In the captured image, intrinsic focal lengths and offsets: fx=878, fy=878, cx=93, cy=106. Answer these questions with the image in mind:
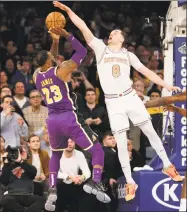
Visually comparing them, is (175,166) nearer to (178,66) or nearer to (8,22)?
(178,66)

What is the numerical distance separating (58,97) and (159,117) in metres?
4.05

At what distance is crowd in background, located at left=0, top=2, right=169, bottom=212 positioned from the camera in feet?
53.2

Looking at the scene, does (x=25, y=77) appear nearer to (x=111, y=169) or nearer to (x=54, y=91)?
(x=111, y=169)

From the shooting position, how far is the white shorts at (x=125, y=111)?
1330cm

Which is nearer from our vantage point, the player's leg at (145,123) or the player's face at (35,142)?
the player's leg at (145,123)

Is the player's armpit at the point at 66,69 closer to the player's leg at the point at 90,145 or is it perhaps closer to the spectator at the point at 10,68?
the player's leg at the point at 90,145

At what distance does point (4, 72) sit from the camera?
1912 centimetres

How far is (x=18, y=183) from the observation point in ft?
49.8

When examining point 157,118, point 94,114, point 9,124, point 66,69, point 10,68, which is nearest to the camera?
point 66,69

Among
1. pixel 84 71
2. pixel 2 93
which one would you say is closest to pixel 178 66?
pixel 2 93

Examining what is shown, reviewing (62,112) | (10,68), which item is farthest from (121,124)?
(10,68)

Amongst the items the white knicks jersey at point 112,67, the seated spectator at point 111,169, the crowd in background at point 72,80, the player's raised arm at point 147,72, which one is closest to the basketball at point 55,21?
the white knicks jersey at point 112,67

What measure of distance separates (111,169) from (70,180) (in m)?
0.99

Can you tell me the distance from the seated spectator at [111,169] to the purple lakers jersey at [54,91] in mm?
2831
